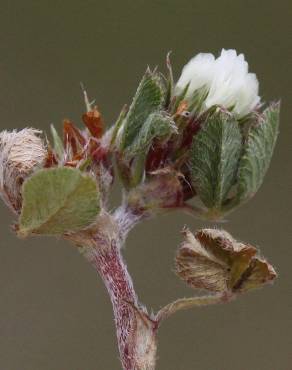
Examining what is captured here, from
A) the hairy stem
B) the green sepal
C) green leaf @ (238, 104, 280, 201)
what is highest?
the green sepal

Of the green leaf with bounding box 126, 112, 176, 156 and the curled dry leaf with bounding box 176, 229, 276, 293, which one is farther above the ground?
the green leaf with bounding box 126, 112, 176, 156

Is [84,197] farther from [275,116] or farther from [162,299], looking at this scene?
[162,299]

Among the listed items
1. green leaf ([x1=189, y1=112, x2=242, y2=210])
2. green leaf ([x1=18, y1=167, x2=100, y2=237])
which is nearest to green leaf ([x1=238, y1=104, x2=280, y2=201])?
green leaf ([x1=189, y1=112, x2=242, y2=210])

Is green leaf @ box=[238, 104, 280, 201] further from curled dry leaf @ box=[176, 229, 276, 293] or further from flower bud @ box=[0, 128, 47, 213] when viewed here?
flower bud @ box=[0, 128, 47, 213]

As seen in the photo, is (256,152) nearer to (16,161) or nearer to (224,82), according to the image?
(224,82)

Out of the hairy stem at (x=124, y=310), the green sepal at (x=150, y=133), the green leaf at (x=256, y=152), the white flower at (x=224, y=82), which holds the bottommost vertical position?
the hairy stem at (x=124, y=310)

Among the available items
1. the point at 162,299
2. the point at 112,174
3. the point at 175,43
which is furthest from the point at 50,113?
the point at 112,174

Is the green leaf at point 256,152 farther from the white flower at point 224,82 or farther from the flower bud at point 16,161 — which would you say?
the flower bud at point 16,161

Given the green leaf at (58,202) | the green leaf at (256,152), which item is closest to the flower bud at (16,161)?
the green leaf at (58,202)
